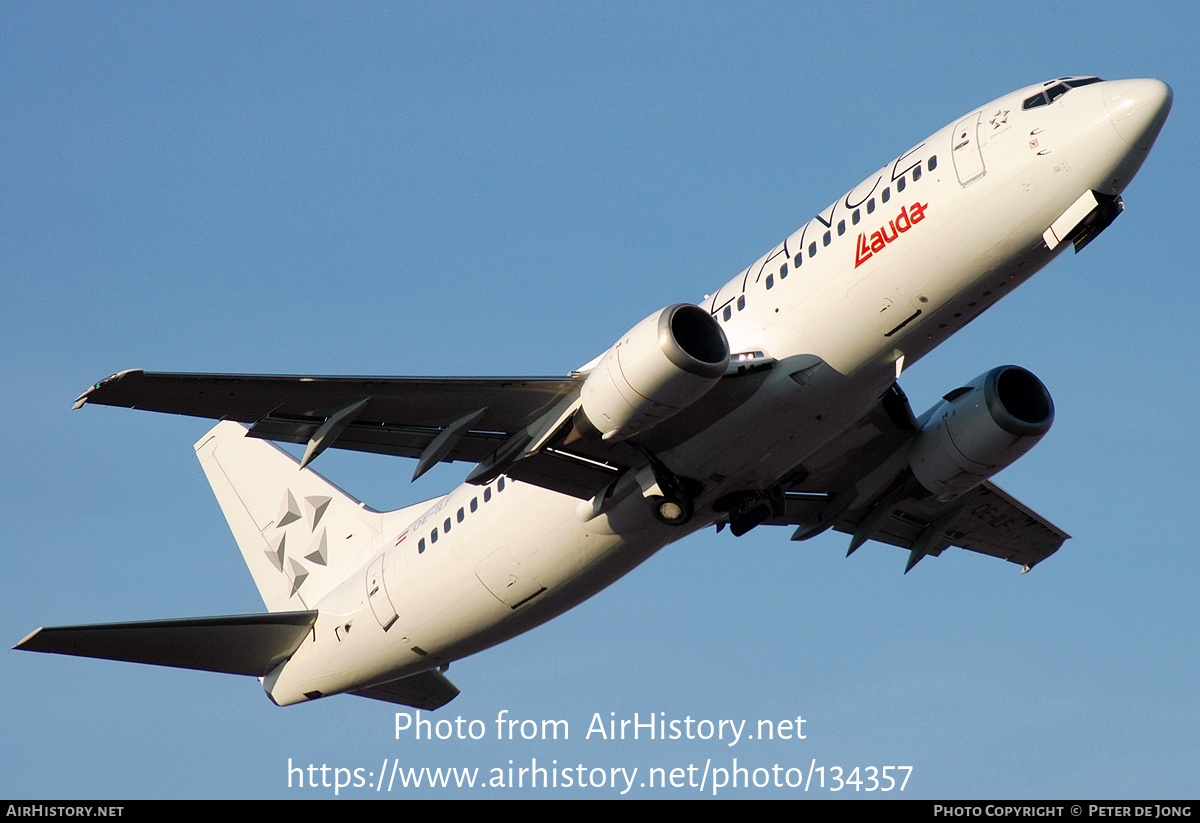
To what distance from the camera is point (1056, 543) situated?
30.5 meters

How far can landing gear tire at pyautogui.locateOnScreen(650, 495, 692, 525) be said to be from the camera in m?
23.3

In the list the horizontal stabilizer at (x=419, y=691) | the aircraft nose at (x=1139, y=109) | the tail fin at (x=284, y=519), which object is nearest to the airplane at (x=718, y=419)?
the aircraft nose at (x=1139, y=109)

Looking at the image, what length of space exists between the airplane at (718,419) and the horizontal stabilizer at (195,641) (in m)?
0.05

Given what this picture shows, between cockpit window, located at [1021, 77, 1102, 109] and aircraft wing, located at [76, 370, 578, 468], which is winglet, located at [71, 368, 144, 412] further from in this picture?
cockpit window, located at [1021, 77, 1102, 109]

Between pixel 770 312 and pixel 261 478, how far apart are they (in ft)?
50.7

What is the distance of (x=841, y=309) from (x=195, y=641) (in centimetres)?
1454

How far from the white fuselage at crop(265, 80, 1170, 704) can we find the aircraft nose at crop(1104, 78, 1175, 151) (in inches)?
0.9

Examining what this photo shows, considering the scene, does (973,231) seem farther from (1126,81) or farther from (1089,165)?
(1126,81)

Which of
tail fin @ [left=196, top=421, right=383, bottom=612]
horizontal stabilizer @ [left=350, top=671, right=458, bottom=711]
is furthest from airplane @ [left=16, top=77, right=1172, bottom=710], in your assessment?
horizontal stabilizer @ [left=350, top=671, right=458, bottom=711]

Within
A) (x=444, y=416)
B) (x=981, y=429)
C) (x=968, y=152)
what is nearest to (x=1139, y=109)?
(x=968, y=152)

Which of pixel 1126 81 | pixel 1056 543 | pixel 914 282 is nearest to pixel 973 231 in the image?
pixel 914 282

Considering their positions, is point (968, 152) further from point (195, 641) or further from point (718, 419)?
point (195, 641)

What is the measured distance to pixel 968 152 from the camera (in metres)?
21.5

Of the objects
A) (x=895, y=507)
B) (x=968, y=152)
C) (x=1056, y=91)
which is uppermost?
(x=1056, y=91)
